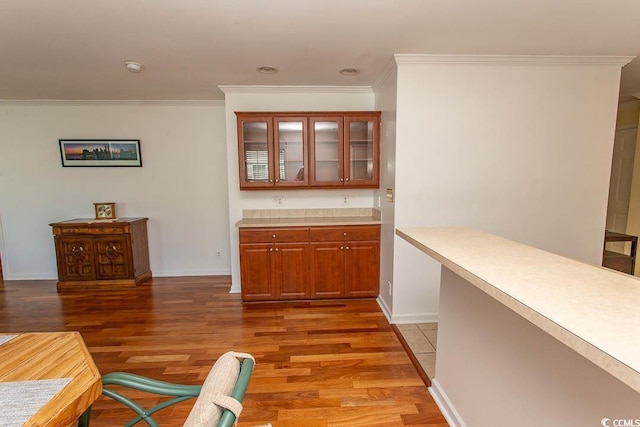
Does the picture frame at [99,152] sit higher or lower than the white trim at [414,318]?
higher

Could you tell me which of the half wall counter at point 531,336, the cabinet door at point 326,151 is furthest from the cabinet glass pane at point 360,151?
the half wall counter at point 531,336

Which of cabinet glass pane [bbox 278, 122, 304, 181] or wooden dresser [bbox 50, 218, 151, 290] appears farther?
wooden dresser [bbox 50, 218, 151, 290]

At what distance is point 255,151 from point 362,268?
1775mm

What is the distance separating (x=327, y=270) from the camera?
129 inches

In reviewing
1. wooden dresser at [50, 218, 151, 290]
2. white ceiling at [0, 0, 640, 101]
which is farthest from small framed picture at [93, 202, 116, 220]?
white ceiling at [0, 0, 640, 101]

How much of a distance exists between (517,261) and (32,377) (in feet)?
5.51

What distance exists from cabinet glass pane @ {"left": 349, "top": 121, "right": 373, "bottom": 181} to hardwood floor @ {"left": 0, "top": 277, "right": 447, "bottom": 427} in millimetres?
1440

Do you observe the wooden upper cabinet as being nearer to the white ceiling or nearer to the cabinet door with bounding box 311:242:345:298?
the white ceiling

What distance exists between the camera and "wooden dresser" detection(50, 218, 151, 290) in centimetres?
370

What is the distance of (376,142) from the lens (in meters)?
3.24

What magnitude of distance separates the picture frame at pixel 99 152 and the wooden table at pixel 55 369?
3.47 meters

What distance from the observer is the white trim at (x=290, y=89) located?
336 centimetres

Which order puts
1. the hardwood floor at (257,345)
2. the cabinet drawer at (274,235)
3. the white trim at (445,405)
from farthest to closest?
1. the cabinet drawer at (274,235)
2. the hardwood floor at (257,345)
3. the white trim at (445,405)

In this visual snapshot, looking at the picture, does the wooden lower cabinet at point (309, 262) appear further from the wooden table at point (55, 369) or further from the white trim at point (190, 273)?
the wooden table at point (55, 369)
